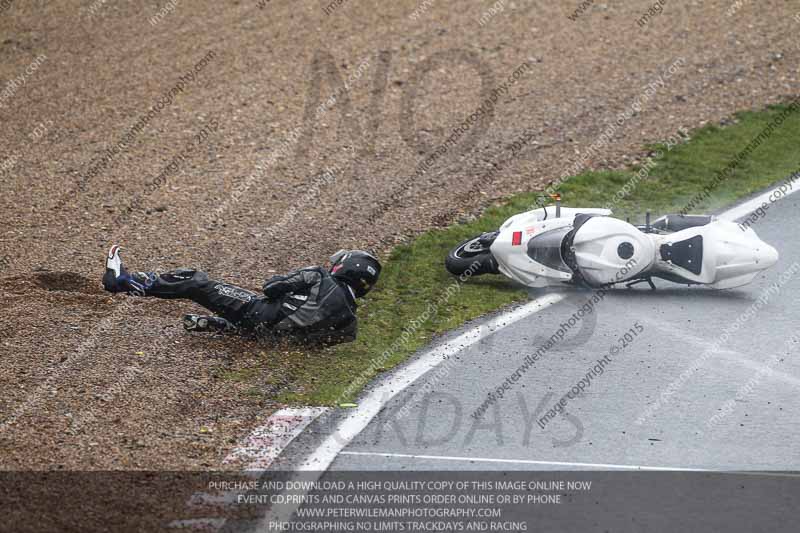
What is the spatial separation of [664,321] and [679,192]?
13.5ft

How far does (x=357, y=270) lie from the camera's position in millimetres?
10227

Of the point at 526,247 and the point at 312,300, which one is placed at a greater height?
the point at 312,300

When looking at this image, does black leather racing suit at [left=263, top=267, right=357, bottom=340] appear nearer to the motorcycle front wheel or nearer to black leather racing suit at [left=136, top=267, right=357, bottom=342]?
black leather racing suit at [left=136, top=267, right=357, bottom=342]

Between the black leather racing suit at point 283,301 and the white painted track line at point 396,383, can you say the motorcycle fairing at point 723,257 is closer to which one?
the white painted track line at point 396,383

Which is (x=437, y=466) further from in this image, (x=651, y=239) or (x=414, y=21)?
(x=414, y=21)

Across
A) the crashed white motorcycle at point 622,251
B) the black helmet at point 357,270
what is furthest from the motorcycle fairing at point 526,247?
the black helmet at point 357,270

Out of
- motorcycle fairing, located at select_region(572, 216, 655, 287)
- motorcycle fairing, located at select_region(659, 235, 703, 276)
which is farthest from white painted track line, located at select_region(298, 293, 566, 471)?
motorcycle fairing, located at select_region(659, 235, 703, 276)

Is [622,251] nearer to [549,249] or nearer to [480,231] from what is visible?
[549,249]

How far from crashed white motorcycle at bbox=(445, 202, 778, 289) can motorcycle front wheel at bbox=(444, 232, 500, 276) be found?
0.44 ft

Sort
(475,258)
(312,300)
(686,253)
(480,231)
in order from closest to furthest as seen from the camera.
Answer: (312,300)
(686,253)
(475,258)
(480,231)

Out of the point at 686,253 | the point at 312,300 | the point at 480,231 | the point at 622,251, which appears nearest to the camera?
the point at 312,300

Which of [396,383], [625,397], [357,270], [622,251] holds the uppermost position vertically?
[357,270]

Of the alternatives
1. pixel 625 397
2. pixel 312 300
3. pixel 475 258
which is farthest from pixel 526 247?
pixel 312 300

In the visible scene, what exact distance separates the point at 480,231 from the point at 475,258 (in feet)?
5.32
